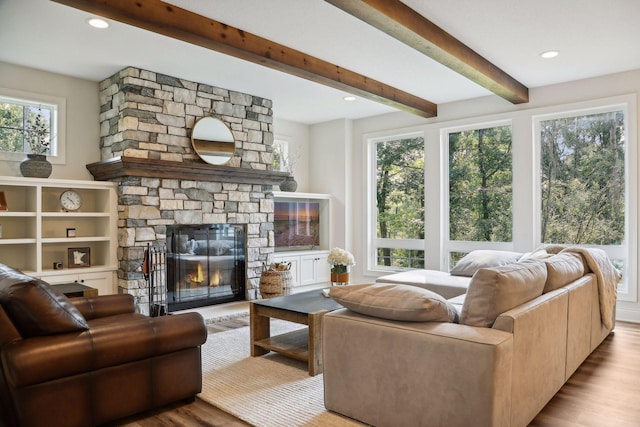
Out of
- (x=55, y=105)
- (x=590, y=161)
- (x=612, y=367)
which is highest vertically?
(x=55, y=105)

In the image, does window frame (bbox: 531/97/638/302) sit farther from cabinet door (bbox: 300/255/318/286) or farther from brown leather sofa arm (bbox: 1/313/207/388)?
brown leather sofa arm (bbox: 1/313/207/388)

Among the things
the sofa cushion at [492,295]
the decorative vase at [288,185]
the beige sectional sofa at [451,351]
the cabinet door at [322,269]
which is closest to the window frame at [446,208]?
the cabinet door at [322,269]

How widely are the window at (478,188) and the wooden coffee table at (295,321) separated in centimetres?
288

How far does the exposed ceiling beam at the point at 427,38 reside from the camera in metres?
3.03

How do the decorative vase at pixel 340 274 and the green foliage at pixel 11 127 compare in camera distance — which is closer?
the decorative vase at pixel 340 274

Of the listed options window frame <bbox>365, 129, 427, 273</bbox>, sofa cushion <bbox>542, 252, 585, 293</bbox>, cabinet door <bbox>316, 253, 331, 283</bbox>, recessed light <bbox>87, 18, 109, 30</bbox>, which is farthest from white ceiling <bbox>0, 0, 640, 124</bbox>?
cabinet door <bbox>316, 253, 331, 283</bbox>

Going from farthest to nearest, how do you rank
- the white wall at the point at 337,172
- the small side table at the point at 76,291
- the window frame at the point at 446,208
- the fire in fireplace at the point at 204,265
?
the white wall at the point at 337,172 → the window frame at the point at 446,208 → the fire in fireplace at the point at 204,265 → the small side table at the point at 76,291

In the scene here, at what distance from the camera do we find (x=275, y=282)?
17.2 feet

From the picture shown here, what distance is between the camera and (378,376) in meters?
2.27

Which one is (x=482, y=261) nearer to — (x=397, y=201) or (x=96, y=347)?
(x=397, y=201)

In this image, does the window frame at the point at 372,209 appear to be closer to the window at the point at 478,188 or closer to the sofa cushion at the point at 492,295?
the window at the point at 478,188

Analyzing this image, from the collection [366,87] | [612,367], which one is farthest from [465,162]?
[612,367]

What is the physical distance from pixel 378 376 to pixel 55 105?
4.50 m

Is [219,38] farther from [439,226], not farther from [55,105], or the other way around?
[439,226]
